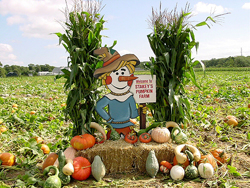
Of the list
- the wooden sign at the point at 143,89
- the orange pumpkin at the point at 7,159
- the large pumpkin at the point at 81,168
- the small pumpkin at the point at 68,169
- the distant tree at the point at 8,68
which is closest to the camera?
the small pumpkin at the point at 68,169

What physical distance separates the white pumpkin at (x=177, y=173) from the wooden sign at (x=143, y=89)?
1.43m

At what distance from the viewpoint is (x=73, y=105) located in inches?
160

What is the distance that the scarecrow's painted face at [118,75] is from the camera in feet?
13.8

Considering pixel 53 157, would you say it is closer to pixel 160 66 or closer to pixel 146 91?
pixel 146 91

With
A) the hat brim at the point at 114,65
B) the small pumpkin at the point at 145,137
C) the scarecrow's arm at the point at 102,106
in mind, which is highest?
the hat brim at the point at 114,65

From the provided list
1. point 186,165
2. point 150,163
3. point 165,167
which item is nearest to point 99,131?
point 150,163

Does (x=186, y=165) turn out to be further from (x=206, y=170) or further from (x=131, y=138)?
(x=131, y=138)

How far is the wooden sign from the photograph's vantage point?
4312 millimetres

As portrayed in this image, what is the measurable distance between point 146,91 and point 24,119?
373 centimetres

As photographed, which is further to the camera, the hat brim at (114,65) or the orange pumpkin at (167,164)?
the hat brim at (114,65)

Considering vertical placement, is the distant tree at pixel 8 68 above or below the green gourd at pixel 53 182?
above

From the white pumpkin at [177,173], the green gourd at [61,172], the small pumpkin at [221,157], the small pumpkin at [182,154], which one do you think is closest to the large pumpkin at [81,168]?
the green gourd at [61,172]

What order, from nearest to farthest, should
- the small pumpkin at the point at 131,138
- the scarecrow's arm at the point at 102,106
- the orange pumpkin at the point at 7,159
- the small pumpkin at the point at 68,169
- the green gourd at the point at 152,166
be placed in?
the small pumpkin at the point at 68,169, the green gourd at the point at 152,166, the orange pumpkin at the point at 7,159, the small pumpkin at the point at 131,138, the scarecrow's arm at the point at 102,106

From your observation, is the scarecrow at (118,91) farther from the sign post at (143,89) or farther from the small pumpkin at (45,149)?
the small pumpkin at (45,149)
